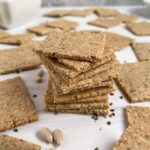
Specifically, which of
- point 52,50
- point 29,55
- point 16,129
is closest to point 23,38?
point 29,55

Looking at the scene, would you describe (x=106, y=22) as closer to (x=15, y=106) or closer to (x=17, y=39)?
(x=17, y=39)

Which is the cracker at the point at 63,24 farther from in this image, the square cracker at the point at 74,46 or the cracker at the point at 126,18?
the square cracker at the point at 74,46

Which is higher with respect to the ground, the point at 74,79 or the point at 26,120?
the point at 74,79

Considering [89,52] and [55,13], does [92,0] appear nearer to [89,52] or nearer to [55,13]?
[55,13]

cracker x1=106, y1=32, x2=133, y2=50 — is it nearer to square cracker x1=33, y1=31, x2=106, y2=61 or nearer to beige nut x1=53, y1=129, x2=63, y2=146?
square cracker x1=33, y1=31, x2=106, y2=61

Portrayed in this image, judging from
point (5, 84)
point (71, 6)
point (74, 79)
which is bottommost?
point (71, 6)

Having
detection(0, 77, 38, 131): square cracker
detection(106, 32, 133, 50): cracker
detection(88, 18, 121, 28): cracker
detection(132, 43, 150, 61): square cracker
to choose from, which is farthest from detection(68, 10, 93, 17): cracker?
detection(0, 77, 38, 131): square cracker

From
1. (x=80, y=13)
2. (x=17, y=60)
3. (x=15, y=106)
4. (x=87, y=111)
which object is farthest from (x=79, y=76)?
(x=80, y=13)

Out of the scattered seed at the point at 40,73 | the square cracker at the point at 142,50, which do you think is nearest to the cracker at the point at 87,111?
A: the scattered seed at the point at 40,73
